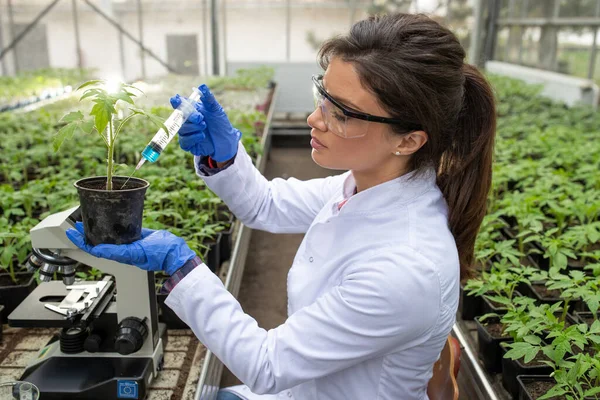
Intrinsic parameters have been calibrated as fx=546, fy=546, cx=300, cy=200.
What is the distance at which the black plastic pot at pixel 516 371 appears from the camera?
161 cm

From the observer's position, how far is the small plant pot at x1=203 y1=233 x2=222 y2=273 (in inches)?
85.5

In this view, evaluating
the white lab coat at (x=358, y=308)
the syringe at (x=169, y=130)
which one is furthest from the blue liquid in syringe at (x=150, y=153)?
the white lab coat at (x=358, y=308)

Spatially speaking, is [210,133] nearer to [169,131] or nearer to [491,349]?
[169,131]

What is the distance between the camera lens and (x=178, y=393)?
4.83ft

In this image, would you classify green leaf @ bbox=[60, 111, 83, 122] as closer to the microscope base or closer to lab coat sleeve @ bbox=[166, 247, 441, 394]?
lab coat sleeve @ bbox=[166, 247, 441, 394]

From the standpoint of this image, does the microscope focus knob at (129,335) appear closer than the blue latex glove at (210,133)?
Yes

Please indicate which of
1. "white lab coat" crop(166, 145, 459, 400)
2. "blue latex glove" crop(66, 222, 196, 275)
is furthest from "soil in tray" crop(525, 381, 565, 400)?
"blue latex glove" crop(66, 222, 196, 275)

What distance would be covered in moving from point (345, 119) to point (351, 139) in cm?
5

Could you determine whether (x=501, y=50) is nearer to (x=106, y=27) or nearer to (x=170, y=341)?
(x=106, y=27)

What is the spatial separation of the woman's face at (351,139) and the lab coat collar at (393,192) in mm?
56

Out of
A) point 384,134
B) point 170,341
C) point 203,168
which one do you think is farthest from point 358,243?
point 170,341

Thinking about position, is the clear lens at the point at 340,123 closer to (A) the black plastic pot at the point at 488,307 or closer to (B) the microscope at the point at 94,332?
(B) the microscope at the point at 94,332

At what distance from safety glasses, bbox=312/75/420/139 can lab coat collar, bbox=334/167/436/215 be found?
145mm

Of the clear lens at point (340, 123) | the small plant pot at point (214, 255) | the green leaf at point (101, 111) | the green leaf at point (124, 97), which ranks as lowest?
the small plant pot at point (214, 255)
